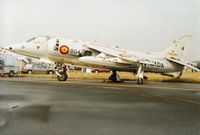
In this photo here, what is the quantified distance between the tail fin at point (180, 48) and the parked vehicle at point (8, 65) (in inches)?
736

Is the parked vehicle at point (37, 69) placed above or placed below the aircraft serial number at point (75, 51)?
below

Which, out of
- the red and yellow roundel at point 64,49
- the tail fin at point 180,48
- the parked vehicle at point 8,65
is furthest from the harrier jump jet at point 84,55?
the parked vehicle at point 8,65

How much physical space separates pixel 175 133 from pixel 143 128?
21.9 inches

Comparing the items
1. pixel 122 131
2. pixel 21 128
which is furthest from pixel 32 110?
pixel 122 131

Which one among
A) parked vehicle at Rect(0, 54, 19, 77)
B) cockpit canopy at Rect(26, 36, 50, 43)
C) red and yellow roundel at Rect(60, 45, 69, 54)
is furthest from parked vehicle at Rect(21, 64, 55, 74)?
red and yellow roundel at Rect(60, 45, 69, 54)

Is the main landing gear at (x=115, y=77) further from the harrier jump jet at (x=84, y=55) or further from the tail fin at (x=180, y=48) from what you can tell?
the tail fin at (x=180, y=48)

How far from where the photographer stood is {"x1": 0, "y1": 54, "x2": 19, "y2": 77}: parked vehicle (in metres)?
25.2

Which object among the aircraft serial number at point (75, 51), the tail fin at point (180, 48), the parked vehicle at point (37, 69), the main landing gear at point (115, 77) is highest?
the tail fin at point (180, 48)

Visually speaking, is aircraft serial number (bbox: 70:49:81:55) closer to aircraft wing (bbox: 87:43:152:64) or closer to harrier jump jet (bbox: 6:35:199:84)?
harrier jump jet (bbox: 6:35:199:84)

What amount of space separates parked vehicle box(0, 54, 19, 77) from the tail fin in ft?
61.3

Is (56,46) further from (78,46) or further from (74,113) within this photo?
(74,113)

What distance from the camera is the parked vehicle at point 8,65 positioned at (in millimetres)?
25234

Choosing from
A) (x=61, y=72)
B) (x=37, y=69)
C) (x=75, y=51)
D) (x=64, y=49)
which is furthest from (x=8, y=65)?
(x=75, y=51)

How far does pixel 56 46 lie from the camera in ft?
53.2
